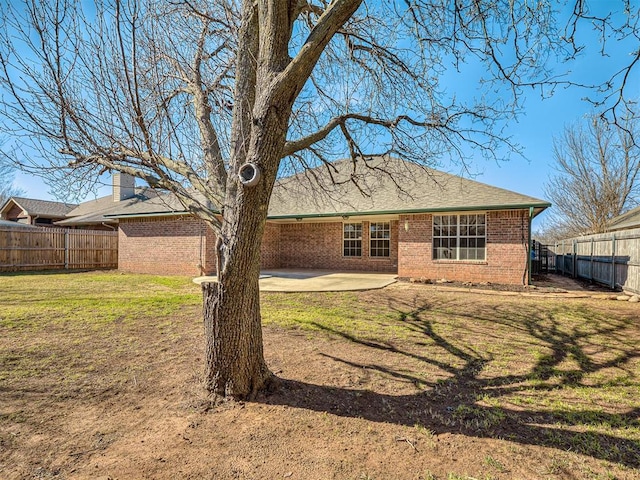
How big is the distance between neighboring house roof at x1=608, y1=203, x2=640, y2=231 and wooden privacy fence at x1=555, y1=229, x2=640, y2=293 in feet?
8.36

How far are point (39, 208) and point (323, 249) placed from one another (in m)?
22.3

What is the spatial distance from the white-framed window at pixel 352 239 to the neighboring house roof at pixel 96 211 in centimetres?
1004

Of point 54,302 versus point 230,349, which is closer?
point 230,349

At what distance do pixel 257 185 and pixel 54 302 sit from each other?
775 centimetres

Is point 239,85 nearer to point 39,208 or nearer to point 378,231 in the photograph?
point 378,231

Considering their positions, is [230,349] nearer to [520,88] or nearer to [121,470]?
[121,470]

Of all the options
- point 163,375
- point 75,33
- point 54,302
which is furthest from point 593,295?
point 54,302

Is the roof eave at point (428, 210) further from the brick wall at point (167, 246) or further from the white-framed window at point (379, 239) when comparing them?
the brick wall at point (167, 246)

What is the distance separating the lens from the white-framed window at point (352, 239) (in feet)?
52.7

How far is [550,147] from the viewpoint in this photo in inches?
789

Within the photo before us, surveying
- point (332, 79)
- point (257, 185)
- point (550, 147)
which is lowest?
point (257, 185)

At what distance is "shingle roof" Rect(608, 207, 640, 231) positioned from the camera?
611 inches

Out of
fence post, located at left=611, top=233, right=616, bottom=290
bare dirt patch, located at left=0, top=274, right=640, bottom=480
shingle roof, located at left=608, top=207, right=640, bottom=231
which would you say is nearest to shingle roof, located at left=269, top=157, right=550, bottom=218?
fence post, located at left=611, top=233, right=616, bottom=290

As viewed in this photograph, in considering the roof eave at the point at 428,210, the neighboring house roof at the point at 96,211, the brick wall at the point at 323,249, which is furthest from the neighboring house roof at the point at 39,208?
the roof eave at the point at 428,210
